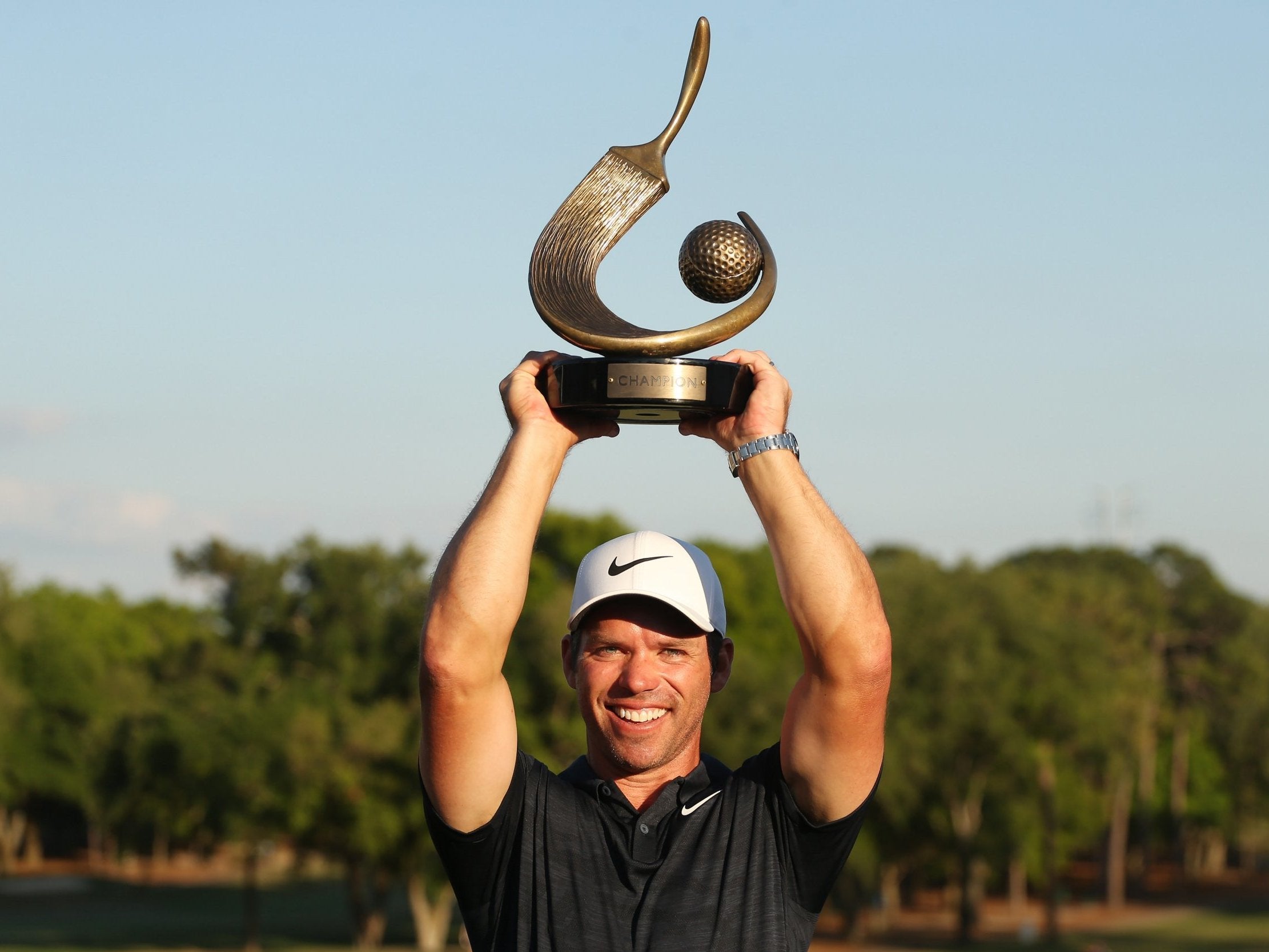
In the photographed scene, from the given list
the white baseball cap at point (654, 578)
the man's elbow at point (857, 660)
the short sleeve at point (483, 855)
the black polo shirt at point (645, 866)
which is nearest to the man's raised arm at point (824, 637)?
the man's elbow at point (857, 660)

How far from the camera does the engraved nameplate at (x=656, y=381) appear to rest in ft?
13.3

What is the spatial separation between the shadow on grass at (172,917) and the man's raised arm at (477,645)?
44131 mm

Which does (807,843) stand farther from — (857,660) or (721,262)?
(721,262)

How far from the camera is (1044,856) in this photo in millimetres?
53219

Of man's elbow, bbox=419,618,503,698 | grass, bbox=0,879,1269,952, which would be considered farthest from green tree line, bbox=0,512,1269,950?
man's elbow, bbox=419,618,503,698

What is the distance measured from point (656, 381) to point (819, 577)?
65cm

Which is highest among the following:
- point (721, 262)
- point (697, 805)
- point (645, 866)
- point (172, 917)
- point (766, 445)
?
point (721, 262)

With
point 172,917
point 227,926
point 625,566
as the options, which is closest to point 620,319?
point 625,566

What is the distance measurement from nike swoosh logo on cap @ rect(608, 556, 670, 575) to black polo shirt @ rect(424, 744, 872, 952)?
525mm

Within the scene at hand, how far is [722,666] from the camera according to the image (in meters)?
4.42

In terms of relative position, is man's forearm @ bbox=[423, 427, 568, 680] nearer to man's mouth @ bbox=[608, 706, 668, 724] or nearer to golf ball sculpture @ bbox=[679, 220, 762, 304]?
man's mouth @ bbox=[608, 706, 668, 724]

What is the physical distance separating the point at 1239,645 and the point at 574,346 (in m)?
72.7

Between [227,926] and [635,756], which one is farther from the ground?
[635,756]

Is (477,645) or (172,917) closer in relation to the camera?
(477,645)
